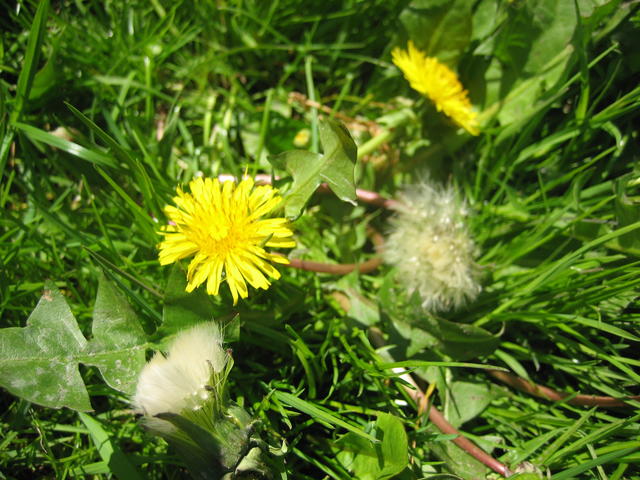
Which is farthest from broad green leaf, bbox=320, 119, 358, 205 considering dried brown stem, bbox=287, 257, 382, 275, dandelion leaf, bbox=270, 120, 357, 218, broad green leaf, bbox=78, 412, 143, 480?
broad green leaf, bbox=78, 412, 143, 480

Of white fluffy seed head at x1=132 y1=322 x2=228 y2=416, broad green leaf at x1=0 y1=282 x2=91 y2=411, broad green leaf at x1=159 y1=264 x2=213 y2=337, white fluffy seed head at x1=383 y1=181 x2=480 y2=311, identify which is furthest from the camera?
white fluffy seed head at x1=383 y1=181 x2=480 y2=311

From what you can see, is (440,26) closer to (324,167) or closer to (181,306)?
(324,167)

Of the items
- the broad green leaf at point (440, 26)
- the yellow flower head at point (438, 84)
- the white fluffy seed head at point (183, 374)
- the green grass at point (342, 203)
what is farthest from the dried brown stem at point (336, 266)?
the broad green leaf at point (440, 26)

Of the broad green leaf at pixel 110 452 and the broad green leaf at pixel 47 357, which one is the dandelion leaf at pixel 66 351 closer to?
the broad green leaf at pixel 47 357

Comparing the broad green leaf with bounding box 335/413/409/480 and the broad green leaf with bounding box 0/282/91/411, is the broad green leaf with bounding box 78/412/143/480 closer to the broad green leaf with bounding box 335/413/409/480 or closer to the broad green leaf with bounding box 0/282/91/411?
the broad green leaf with bounding box 0/282/91/411

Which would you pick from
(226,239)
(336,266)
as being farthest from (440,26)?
(226,239)
